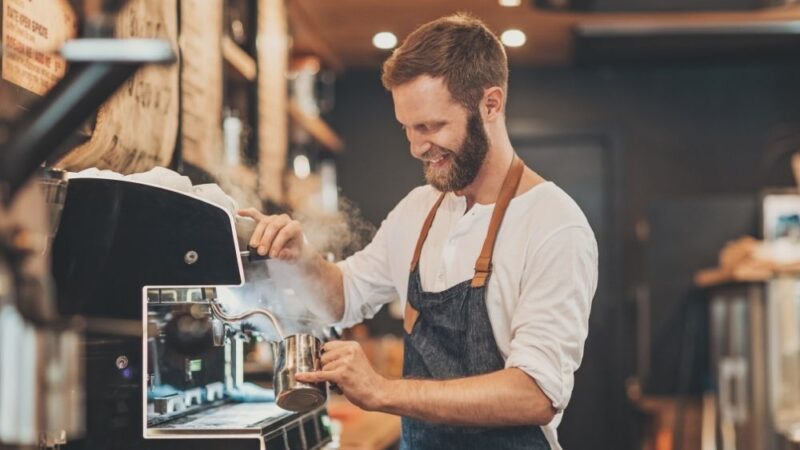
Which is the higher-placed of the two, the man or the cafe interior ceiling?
the cafe interior ceiling

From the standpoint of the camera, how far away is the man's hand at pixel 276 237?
2.01m

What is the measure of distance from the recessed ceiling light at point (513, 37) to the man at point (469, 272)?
3.56 metres

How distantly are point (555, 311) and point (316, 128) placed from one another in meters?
3.71

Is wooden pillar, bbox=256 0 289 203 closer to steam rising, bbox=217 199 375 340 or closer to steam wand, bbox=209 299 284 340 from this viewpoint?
steam rising, bbox=217 199 375 340

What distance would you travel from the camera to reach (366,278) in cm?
244

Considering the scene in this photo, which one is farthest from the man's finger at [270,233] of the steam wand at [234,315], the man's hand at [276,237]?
the steam wand at [234,315]

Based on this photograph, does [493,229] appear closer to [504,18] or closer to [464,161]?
[464,161]

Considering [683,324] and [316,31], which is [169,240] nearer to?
[316,31]

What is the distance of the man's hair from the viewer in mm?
2164

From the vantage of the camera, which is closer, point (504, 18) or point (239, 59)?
point (239, 59)

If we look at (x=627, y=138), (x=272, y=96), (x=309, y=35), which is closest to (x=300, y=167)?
(x=309, y=35)

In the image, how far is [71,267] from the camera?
1.76 m

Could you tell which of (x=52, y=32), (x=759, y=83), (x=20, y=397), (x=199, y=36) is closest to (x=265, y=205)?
(x=199, y=36)

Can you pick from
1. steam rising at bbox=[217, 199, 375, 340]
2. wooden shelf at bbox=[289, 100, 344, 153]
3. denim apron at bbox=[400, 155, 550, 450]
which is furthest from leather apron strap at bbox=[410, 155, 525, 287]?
wooden shelf at bbox=[289, 100, 344, 153]
